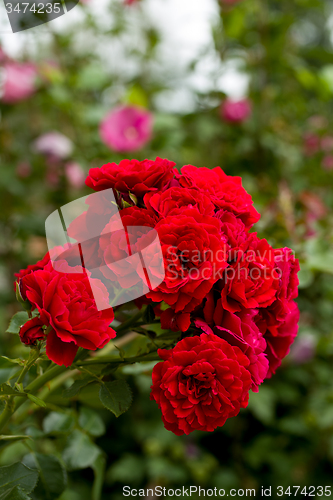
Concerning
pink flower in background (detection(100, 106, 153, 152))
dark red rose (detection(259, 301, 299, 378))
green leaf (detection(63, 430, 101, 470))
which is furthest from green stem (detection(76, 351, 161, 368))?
pink flower in background (detection(100, 106, 153, 152))

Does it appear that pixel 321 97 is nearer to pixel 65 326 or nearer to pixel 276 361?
pixel 276 361

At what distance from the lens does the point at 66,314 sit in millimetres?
326

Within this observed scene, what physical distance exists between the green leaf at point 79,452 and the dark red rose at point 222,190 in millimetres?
433

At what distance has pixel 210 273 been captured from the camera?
0.34m

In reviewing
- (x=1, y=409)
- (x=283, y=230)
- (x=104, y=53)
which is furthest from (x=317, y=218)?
(x=104, y=53)

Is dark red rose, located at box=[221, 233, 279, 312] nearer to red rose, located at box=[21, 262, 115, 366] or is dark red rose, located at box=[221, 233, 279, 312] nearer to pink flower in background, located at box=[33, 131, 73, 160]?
red rose, located at box=[21, 262, 115, 366]

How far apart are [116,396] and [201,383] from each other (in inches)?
3.5

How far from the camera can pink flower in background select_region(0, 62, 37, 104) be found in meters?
1.26

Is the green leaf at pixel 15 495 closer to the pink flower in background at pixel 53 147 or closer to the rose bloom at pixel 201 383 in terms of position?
the rose bloom at pixel 201 383

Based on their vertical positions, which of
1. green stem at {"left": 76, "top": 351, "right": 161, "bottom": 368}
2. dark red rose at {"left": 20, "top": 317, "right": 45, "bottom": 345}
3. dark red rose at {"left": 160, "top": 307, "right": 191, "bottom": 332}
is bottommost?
green stem at {"left": 76, "top": 351, "right": 161, "bottom": 368}

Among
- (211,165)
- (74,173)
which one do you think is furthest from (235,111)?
(74,173)

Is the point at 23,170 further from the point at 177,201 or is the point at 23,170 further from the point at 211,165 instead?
the point at 177,201

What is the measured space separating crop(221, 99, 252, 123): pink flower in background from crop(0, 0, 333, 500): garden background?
22 millimetres

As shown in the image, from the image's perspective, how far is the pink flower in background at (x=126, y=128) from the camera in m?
1.25
